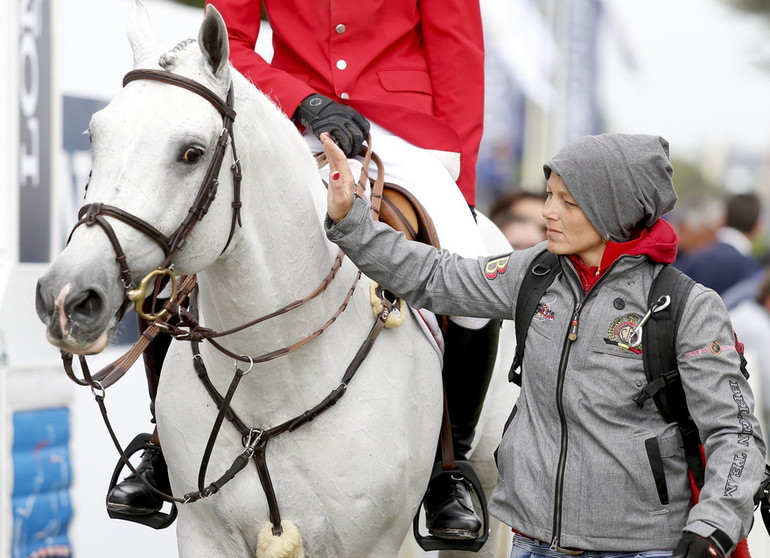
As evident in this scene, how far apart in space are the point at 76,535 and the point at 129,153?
318cm

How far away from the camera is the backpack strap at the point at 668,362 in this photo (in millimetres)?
3113

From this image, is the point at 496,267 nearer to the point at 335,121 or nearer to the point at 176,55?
the point at 335,121

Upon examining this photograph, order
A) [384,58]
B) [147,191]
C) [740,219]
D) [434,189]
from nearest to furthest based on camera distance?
[147,191] < [434,189] < [384,58] < [740,219]

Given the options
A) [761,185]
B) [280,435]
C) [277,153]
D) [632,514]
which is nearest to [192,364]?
[280,435]

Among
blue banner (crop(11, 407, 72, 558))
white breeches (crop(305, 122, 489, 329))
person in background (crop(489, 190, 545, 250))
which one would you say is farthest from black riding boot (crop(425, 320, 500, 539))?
person in background (crop(489, 190, 545, 250))

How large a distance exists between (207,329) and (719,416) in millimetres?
1421

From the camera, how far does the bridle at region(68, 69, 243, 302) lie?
2881 mm

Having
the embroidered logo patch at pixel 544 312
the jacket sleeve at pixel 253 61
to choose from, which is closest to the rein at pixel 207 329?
the jacket sleeve at pixel 253 61

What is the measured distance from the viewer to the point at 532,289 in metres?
3.39

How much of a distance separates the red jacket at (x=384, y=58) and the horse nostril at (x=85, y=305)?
1.44 metres

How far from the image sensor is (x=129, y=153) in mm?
A: 2924

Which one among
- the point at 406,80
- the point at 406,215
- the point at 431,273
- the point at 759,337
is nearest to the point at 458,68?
the point at 406,80

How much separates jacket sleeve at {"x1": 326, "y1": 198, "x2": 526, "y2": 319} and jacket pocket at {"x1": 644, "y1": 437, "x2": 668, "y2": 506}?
60cm

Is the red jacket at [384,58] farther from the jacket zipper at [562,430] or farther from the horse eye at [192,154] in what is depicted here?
the jacket zipper at [562,430]
